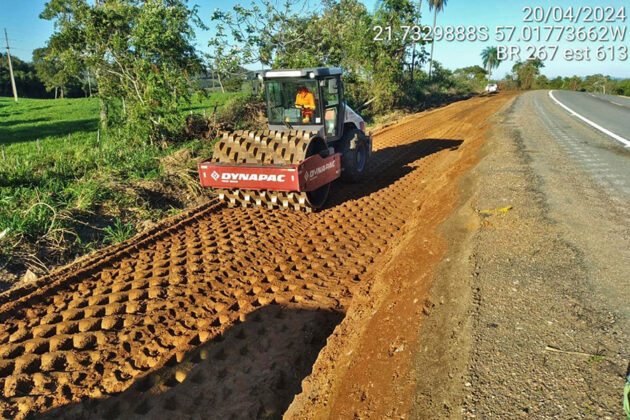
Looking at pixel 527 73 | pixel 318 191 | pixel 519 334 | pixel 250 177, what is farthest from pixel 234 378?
pixel 527 73

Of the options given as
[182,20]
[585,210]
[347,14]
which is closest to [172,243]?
[585,210]

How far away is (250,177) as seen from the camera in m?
6.40

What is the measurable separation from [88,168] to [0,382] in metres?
6.83

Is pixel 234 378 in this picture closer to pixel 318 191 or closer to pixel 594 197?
pixel 318 191

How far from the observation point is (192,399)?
2986 millimetres

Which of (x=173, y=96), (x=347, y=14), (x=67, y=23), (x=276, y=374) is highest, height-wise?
(x=347, y=14)

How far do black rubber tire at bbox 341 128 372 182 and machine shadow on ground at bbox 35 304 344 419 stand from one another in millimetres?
4668

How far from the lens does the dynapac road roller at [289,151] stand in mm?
6359

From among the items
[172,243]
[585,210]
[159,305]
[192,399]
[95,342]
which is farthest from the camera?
[172,243]

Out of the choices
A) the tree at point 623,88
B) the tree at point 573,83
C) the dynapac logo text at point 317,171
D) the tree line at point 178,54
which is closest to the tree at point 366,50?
the tree line at point 178,54

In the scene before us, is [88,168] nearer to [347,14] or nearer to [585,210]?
[585,210]

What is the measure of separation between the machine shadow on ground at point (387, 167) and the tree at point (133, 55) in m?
5.12

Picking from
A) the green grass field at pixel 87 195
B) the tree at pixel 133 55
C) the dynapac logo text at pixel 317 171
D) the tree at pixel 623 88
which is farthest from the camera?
the tree at pixel 623 88

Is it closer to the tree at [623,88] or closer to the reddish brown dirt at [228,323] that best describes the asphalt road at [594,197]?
the reddish brown dirt at [228,323]
